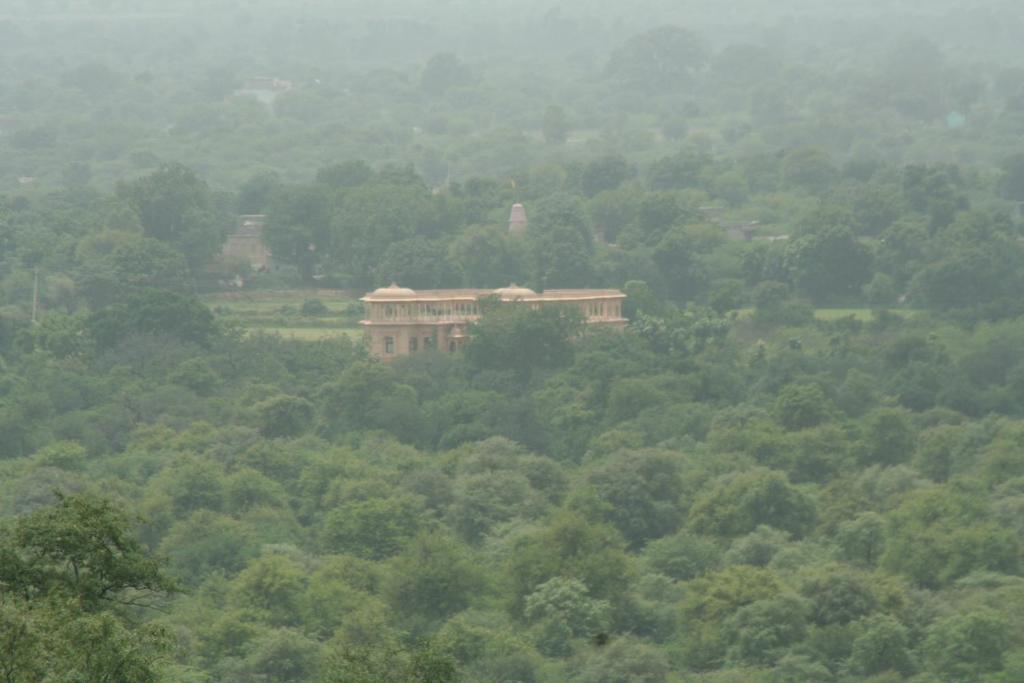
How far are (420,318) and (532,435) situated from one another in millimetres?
6450

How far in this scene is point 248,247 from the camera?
7112 cm

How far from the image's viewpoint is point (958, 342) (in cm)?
5962

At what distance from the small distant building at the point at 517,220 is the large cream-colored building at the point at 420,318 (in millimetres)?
11284

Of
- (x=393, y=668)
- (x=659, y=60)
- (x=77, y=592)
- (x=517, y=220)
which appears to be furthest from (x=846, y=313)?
(x=659, y=60)

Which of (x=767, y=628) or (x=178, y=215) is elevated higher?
(x=178, y=215)

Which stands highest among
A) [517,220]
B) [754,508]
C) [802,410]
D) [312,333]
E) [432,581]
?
[517,220]

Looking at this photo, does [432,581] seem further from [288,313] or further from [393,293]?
[288,313]

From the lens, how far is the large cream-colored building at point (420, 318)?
5972 centimetres

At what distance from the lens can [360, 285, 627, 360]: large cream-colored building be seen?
2351 inches

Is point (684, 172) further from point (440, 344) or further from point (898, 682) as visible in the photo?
point (898, 682)

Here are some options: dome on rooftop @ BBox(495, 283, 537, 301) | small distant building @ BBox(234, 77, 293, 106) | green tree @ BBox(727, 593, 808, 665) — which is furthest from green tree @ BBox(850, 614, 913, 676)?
small distant building @ BBox(234, 77, 293, 106)

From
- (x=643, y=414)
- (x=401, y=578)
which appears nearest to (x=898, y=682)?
(x=401, y=578)

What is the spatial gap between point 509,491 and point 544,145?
66.5 meters

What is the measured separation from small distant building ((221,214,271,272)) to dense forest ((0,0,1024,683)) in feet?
1.64
